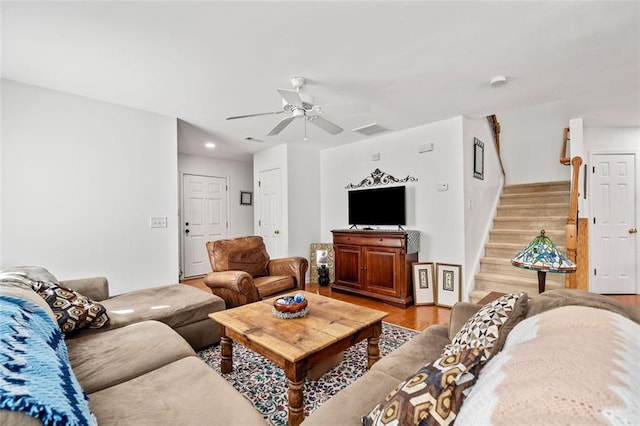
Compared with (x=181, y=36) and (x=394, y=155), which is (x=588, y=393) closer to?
(x=181, y=36)

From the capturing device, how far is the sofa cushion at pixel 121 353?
136 cm

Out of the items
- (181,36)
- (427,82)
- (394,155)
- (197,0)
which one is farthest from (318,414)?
(394,155)

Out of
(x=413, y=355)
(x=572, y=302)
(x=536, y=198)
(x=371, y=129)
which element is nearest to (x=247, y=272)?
(x=413, y=355)

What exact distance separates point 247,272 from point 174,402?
2311 millimetres

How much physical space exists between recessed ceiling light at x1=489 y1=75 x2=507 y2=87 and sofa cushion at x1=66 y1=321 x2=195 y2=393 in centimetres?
319

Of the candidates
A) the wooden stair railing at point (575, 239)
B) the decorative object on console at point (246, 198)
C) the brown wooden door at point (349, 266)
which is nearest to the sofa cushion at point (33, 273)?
the brown wooden door at point (349, 266)

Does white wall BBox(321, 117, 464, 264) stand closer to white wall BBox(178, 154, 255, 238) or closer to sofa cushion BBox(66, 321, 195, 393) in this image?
white wall BBox(178, 154, 255, 238)

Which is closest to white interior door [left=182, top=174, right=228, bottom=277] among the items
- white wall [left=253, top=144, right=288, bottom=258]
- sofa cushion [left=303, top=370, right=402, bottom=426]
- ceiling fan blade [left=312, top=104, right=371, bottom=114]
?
white wall [left=253, top=144, right=288, bottom=258]

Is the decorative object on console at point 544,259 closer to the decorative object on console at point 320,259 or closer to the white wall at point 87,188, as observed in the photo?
the decorative object on console at point 320,259

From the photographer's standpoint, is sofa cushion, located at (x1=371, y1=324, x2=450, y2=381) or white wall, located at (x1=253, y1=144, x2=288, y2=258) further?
white wall, located at (x1=253, y1=144, x2=288, y2=258)

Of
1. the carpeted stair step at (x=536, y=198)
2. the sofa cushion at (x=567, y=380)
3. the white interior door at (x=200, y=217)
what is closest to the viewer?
the sofa cushion at (x=567, y=380)

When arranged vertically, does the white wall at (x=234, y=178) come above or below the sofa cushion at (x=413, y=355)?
above

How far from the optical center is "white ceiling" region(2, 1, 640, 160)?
1.70 m

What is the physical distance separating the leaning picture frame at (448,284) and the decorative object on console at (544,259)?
199cm
